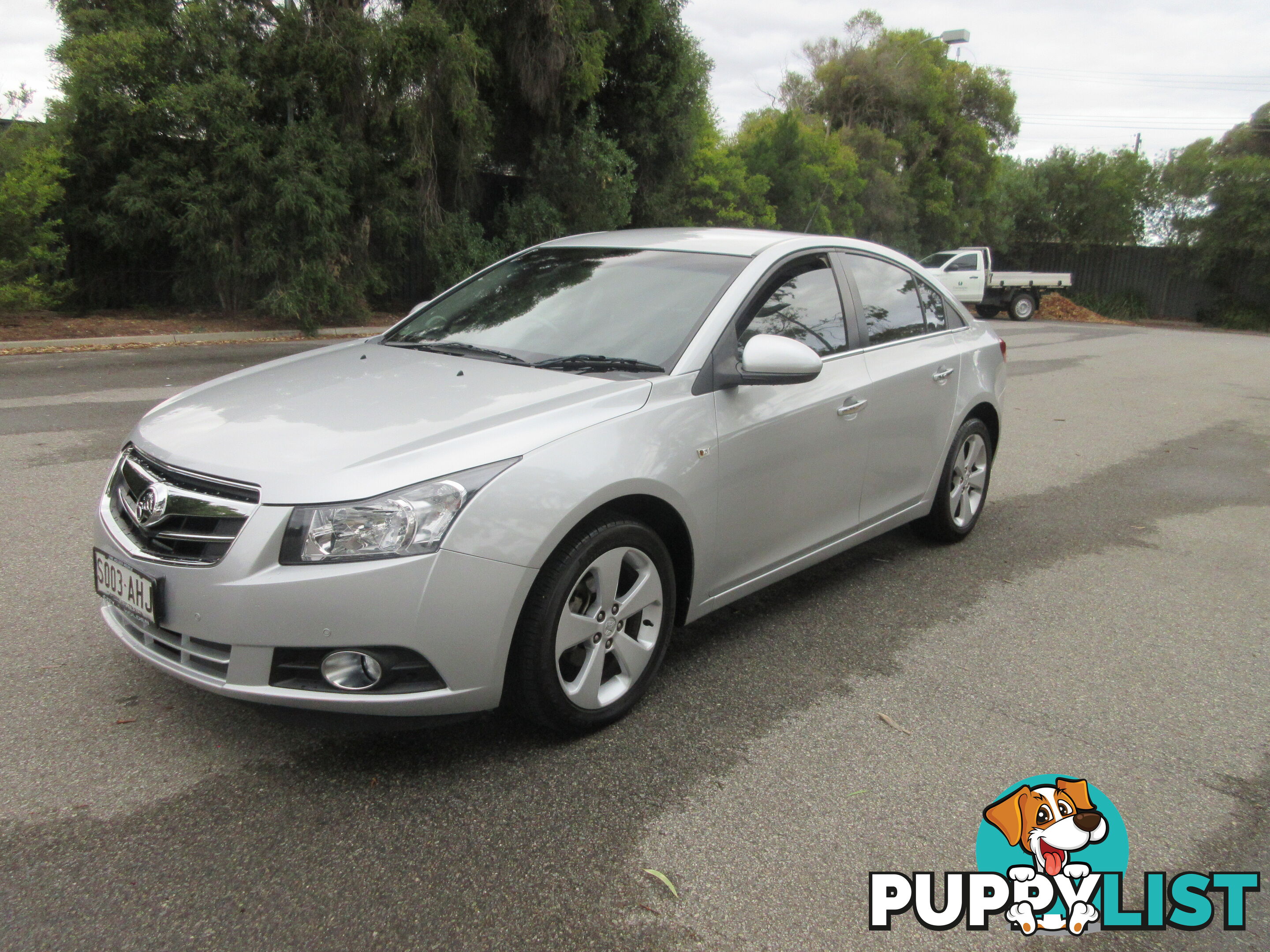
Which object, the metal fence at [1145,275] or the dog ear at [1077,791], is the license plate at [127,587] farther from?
the metal fence at [1145,275]

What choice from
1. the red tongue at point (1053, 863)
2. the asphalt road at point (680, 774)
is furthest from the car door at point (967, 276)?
the red tongue at point (1053, 863)

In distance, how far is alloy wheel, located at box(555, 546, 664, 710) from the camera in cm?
310

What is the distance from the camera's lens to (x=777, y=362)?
139 inches

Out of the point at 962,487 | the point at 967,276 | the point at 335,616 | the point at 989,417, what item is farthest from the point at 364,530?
the point at 967,276

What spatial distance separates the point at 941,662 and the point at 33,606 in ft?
12.5

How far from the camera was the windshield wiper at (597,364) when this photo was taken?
11.6 feet

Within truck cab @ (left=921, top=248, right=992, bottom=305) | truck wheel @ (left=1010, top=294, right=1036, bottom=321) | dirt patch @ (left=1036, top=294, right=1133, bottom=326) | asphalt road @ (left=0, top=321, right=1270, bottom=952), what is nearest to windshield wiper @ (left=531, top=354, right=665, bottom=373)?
asphalt road @ (left=0, top=321, right=1270, bottom=952)

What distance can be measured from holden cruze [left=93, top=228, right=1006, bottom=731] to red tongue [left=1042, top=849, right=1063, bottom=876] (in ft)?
4.45

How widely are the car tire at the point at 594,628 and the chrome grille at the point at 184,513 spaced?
0.86 meters

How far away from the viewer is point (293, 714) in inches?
110

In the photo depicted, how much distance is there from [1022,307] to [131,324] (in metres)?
24.9

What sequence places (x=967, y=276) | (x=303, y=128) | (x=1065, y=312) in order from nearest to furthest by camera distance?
(x=303, y=128) < (x=967, y=276) < (x=1065, y=312)

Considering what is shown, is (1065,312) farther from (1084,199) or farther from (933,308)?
(933,308)

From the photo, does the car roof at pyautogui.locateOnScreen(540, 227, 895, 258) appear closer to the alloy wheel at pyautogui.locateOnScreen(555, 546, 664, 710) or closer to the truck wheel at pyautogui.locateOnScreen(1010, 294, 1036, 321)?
the alloy wheel at pyautogui.locateOnScreen(555, 546, 664, 710)
